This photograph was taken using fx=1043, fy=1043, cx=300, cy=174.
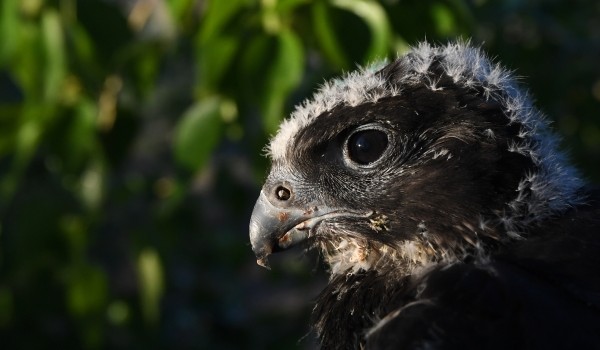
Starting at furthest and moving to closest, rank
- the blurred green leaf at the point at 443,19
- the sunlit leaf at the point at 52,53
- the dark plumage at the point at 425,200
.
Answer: the sunlit leaf at the point at 52,53, the blurred green leaf at the point at 443,19, the dark plumage at the point at 425,200

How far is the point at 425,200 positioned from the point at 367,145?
180 millimetres

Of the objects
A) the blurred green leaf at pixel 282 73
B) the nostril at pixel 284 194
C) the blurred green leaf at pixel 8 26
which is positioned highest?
the blurred green leaf at pixel 8 26

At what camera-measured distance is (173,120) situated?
428cm

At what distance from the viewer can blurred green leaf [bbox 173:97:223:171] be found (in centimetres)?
303

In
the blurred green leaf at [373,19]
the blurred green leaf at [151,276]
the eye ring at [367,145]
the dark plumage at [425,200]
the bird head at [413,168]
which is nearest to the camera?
the dark plumage at [425,200]

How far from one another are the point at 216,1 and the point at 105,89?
2.51ft

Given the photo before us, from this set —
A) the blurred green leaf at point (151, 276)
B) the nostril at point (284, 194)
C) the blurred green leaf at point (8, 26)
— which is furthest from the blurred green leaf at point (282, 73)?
the blurred green leaf at point (151, 276)

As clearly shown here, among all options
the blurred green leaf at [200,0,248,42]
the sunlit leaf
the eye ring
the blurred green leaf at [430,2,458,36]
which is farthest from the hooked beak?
the sunlit leaf

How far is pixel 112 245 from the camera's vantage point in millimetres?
4613

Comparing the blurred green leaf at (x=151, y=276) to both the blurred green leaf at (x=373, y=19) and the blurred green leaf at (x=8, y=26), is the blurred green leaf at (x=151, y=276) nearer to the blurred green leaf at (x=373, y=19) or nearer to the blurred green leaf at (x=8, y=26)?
the blurred green leaf at (x=8, y=26)

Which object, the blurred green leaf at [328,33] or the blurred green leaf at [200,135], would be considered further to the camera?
the blurred green leaf at [200,135]

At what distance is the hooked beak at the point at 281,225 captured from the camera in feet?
7.85

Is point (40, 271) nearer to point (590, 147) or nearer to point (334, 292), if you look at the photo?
point (334, 292)

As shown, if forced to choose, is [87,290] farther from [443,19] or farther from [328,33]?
[443,19]
